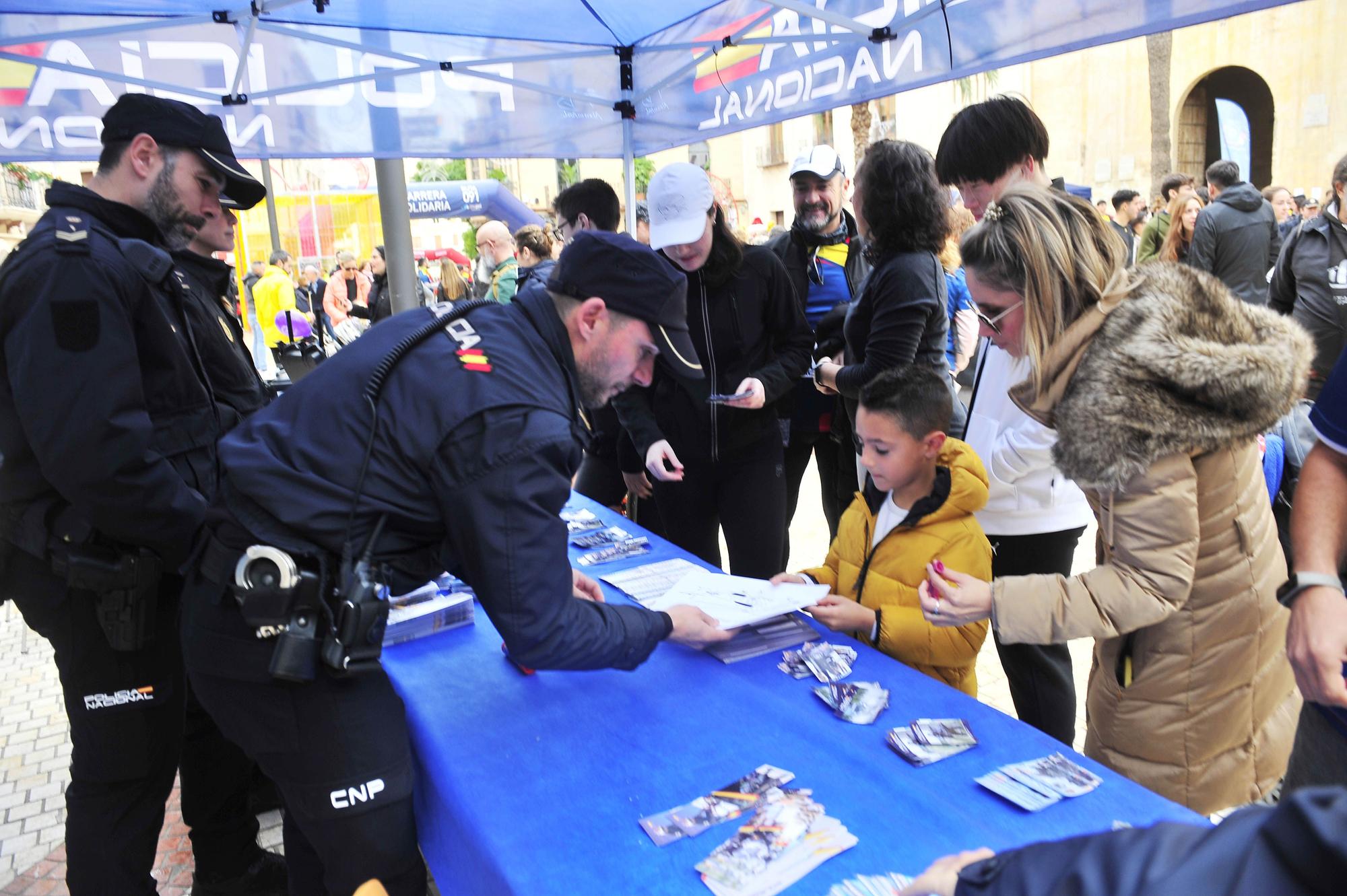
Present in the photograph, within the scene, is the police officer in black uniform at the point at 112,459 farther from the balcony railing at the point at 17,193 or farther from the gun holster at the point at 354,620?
the balcony railing at the point at 17,193

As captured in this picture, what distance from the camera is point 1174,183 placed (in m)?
7.34

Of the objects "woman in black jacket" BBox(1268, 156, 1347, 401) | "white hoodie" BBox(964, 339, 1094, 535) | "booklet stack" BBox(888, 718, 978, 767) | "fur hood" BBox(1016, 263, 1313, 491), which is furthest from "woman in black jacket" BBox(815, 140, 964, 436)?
"woman in black jacket" BBox(1268, 156, 1347, 401)

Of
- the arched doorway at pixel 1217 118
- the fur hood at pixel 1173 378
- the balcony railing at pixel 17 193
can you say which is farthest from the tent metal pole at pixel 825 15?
the balcony railing at pixel 17 193

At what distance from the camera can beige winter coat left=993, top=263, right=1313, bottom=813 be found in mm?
1405

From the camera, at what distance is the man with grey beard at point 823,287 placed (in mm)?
3230

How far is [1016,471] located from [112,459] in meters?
2.04

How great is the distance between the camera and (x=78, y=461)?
1.81m

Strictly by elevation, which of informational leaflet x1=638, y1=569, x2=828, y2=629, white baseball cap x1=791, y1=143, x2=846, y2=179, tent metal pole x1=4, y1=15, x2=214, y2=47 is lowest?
informational leaflet x1=638, y1=569, x2=828, y2=629

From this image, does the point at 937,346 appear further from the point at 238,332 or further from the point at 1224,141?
the point at 1224,141

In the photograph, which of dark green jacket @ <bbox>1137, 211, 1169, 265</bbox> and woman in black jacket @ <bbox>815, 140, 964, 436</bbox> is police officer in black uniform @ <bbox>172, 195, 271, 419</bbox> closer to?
woman in black jacket @ <bbox>815, 140, 964, 436</bbox>

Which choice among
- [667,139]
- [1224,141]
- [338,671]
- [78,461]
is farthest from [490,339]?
[1224,141]

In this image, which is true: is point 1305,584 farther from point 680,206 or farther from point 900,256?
point 680,206

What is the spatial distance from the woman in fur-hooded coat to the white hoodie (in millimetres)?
484

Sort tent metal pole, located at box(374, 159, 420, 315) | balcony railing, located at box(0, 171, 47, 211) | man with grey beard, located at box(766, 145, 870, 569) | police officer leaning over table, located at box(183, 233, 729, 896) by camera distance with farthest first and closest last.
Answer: balcony railing, located at box(0, 171, 47, 211), tent metal pole, located at box(374, 159, 420, 315), man with grey beard, located at box(766, 145, 870, 569), police officer leaning over table, located at box(183, 233, 729, 896)
